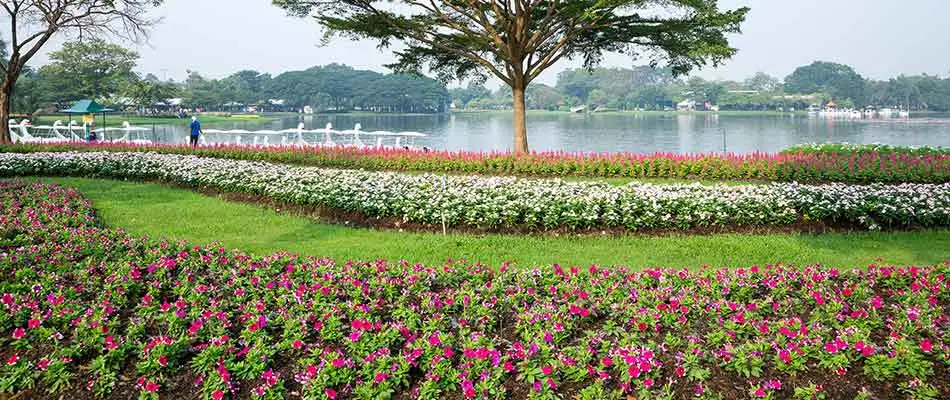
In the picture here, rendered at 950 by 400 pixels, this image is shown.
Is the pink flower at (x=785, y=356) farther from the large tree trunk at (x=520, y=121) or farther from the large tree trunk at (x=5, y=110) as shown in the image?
the large tree trunk at (x=5, y=110)

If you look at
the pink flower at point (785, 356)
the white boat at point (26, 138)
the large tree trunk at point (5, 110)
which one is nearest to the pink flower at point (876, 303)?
the pink flower at point (785, 356)

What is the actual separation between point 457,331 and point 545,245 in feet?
10.1

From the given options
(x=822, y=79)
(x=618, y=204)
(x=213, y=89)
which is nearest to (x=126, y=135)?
(x=618, y=204)

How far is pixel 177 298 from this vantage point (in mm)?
4246

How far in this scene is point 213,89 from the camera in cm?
7706

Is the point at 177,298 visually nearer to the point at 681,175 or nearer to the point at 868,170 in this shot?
the point at 681,175

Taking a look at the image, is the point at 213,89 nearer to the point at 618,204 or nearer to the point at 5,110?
the point at 5,110

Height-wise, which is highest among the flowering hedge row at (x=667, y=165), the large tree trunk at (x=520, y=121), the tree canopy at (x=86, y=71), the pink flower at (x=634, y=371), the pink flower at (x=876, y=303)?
the tree canopy at (x=86, y=71)

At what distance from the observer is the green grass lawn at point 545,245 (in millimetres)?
6164

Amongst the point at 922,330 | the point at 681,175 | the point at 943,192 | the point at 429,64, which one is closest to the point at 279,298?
the point at 922,330

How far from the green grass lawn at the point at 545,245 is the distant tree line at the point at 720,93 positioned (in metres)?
70.5

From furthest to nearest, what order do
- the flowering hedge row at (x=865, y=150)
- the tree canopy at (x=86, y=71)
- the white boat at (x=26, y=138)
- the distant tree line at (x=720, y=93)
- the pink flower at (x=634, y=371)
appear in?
1. the distant tree line at (x=720, y=93)
2. the tree canopy at (x=86, y=71)
3. the white boat at (x=26, y=138)
4. the flowering hedge row at (x=865, y=150)
5. the pink flower at (x=634, y=371)

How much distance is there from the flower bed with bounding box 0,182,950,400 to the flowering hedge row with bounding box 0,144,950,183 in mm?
7253

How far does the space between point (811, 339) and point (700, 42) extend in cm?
1215
